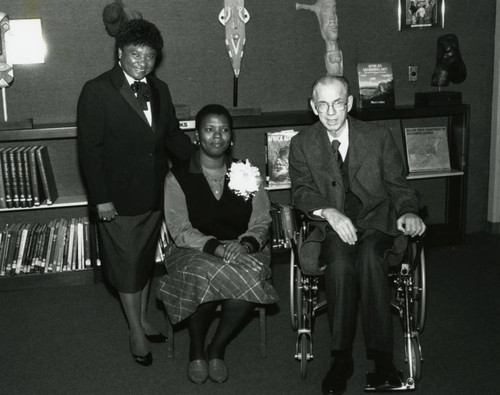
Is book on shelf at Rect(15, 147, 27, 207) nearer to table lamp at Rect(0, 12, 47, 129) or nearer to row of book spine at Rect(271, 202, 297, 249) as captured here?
table lamp at Rect(0, 12, 47, 129)

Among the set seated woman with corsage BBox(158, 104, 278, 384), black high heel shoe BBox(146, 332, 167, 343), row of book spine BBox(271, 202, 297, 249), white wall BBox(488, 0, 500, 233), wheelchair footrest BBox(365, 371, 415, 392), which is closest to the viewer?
wheelchair footrest BBox(365, 371, 415, 392)

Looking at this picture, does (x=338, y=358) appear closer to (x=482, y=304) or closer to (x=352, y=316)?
(x=352, y=316)

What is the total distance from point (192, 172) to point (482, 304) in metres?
1.86

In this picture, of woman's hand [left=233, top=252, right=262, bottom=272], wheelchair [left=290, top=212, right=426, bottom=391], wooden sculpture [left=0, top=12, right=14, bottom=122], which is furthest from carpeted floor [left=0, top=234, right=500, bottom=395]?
wooden sculpture [left=0, top=12, right=14, bottom=122]

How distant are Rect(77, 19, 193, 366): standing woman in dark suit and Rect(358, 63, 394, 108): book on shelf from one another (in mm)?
1812

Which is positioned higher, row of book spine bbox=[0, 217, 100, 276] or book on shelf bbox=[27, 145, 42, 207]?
book on shelf bbox=[27, 145, 42, 207]

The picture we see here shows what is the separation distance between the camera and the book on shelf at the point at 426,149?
16.0 feet

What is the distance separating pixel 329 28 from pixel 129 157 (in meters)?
2.08

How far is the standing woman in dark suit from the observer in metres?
3.02

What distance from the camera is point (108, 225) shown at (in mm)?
3141

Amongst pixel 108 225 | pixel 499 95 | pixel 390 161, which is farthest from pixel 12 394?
pixel 499 95

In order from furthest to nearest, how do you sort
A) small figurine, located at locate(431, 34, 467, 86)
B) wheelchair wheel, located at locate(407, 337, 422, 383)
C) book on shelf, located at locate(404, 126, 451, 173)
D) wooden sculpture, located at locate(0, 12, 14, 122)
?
book on shelf, located at locate(404, 126, 451, 173) → small figurine, located at locate(431, 34, 467, 86) → wooden sculpture, located at locate(0, 12, 14, 122) → wheelchair wheel, located at locate(407, 337, 422, 383)

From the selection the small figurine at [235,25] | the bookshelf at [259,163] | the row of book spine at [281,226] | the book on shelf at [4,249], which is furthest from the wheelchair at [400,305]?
the book on shelf at [4,249]

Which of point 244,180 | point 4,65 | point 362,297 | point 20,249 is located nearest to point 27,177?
point 20,249
